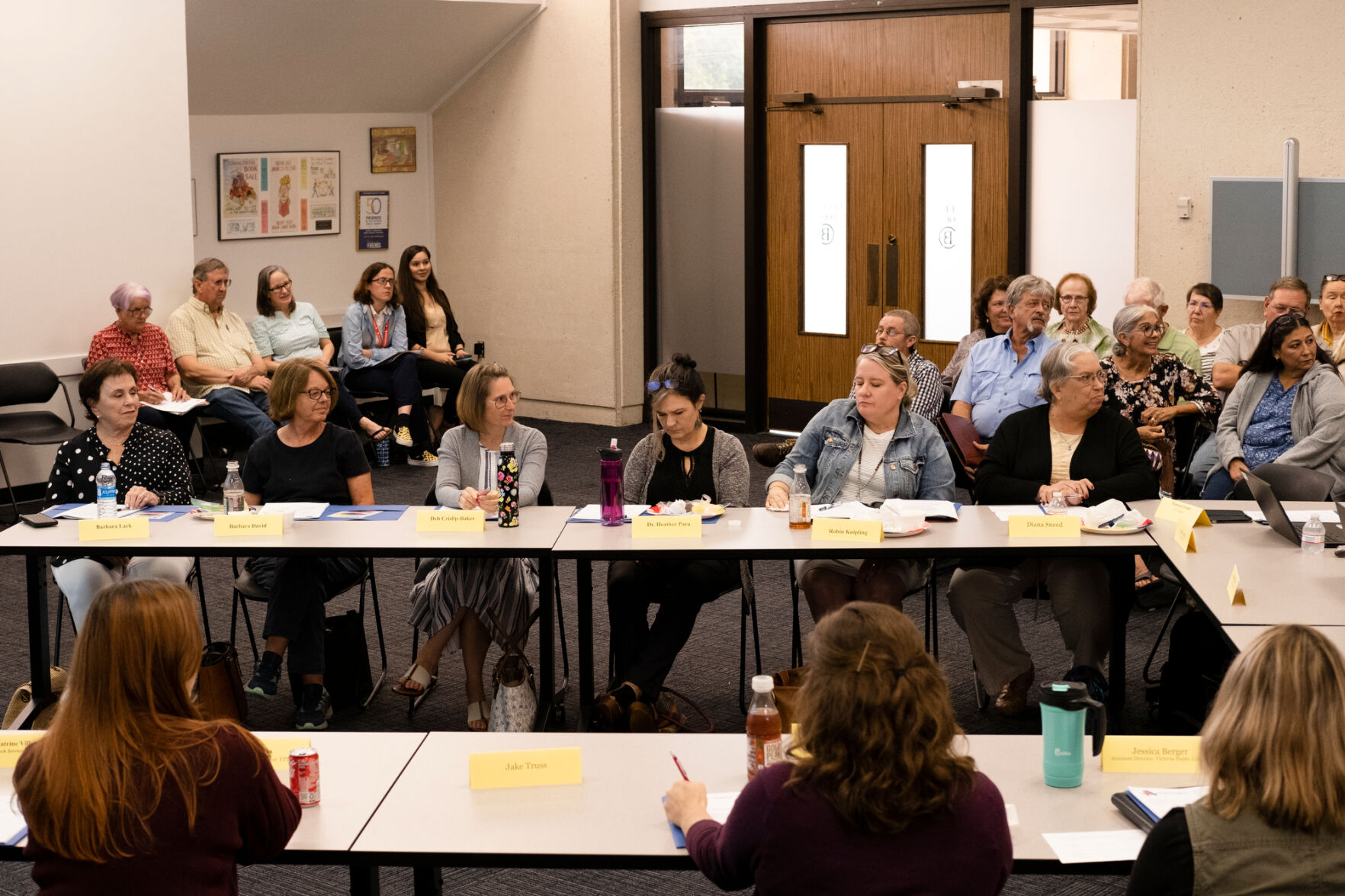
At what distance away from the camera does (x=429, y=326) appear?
8.95 meters

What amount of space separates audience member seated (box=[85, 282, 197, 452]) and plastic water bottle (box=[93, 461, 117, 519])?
2739mm

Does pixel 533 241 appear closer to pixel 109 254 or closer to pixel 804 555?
pixel 109 254

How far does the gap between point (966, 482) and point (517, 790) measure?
12.7 ft

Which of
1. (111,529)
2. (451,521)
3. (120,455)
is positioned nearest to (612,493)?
(451,521)

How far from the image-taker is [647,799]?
2.43 meters

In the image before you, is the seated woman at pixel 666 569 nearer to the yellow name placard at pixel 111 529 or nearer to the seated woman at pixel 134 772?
the yellow name placard at pixel 111 529

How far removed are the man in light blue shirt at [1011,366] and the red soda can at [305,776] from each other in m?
4.30

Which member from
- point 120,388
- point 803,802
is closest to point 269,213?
point 120,388

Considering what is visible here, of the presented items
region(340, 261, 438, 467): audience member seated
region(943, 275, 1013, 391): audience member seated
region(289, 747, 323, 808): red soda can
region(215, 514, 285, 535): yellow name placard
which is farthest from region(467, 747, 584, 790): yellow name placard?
region(340, 261, 438, 467): audience member seated

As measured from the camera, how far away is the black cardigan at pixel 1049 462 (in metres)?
4.44

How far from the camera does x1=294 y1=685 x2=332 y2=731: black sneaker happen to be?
4340 mm

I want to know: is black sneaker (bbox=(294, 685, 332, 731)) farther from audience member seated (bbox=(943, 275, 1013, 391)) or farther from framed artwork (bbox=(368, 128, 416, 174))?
framed artwork (bbox=(368, 128, 416, 174))

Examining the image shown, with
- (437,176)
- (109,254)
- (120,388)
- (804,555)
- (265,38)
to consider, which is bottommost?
(804,555)

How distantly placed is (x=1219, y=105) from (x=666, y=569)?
14.4ft
